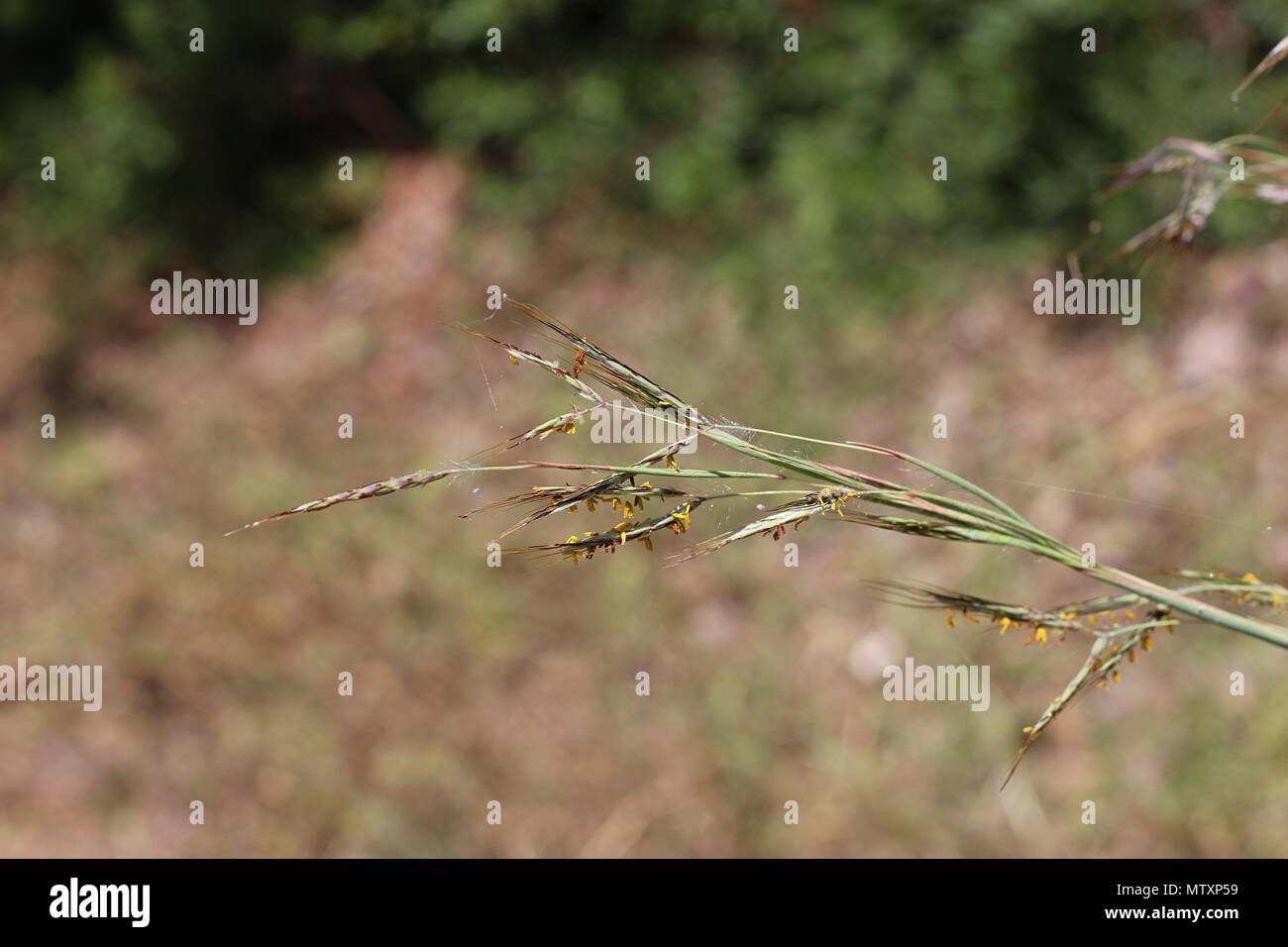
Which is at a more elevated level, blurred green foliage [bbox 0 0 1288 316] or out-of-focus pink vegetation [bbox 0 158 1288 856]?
blurred green foliage [bbox 0 0 1288 316]

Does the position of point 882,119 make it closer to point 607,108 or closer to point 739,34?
point 739,34

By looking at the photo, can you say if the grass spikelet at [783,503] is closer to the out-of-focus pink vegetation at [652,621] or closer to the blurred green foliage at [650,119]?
the out-of-focus pink vegetation at [652,621]

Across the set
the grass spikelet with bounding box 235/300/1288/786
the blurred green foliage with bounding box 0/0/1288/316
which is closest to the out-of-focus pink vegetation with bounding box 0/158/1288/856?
the blurred green foliage with bounding box 0/0/1288/316

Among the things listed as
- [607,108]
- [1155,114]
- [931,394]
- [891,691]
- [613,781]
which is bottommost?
[613,781]

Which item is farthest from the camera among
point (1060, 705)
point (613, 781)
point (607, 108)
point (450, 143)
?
point (450, 143)

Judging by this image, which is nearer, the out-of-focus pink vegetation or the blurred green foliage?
the out-of-focus pink vegetation

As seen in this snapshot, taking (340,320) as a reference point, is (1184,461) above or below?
below

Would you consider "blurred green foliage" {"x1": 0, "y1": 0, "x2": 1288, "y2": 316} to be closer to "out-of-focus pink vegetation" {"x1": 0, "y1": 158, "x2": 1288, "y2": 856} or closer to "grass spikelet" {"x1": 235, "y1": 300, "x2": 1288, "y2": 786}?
"out-of-focus pink vegetation" {"x1": 0, "y1": 158, "x2": 1288, "y2": 856}

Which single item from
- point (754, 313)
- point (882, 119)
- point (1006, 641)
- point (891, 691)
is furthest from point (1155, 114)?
point (891, 691)
